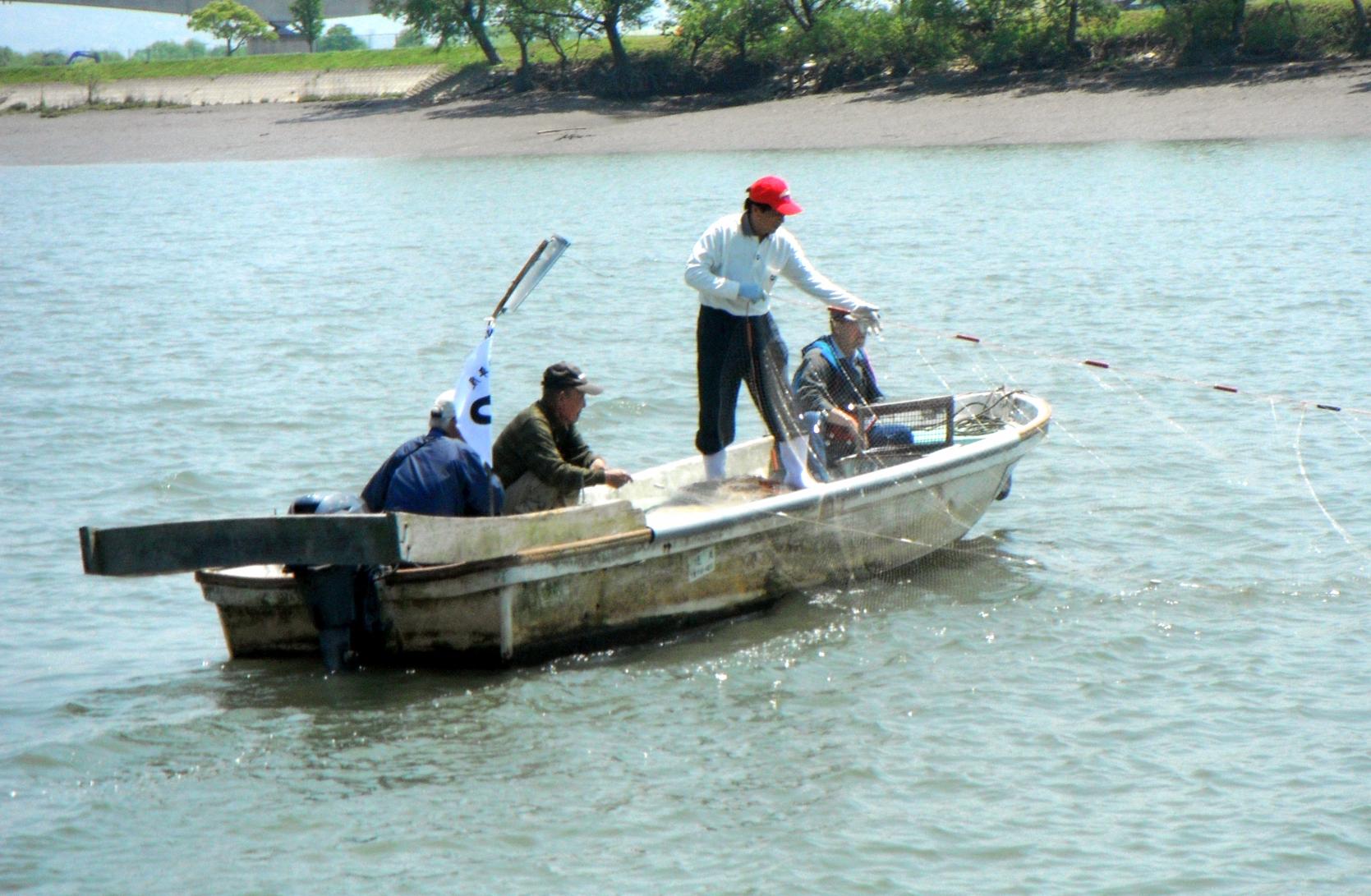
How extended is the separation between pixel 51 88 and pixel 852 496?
53.3 metres

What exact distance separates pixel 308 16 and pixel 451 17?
925 inches

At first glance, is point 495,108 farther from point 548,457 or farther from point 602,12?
point 548,457

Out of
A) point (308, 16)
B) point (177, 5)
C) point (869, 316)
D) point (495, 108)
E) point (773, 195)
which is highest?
point (177, 5)

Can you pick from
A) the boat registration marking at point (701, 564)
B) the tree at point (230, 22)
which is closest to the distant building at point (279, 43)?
Answer: the tree at point (230, 22)

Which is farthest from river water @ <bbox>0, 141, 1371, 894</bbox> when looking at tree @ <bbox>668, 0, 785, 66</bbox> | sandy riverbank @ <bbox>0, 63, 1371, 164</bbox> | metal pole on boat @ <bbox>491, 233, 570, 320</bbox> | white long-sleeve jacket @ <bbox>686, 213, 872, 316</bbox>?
tree @ <bbox>668, 0, 785, 66</bbox>

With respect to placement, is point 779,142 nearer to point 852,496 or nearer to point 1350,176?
point 1350,176

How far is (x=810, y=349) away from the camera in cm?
852

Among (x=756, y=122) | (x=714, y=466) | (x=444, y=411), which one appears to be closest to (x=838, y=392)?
(x=714, y=466)

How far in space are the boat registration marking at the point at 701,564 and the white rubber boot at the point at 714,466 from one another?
36.0 inches

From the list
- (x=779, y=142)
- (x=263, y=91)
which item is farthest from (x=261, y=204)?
(x=263, y=91)

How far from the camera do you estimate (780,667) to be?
7391mm

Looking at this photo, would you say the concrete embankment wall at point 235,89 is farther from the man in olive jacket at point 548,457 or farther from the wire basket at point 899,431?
the man in olive jacket at point 548,457

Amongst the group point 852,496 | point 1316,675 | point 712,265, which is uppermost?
Result: point 712,265

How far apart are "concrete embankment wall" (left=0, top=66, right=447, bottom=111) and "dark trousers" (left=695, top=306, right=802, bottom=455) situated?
147 feet
